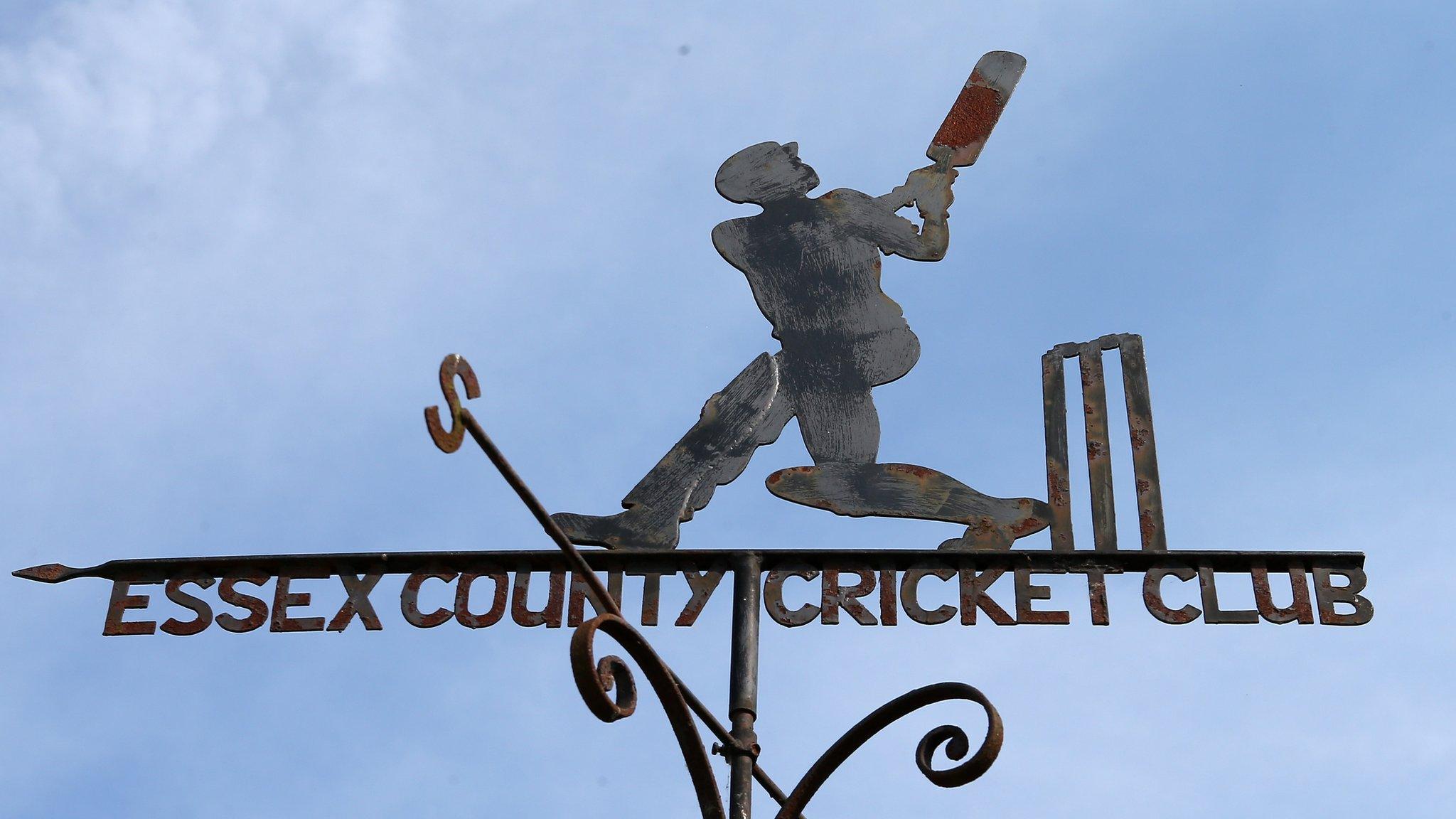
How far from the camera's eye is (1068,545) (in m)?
4.75

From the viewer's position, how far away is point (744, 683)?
4.17 metres

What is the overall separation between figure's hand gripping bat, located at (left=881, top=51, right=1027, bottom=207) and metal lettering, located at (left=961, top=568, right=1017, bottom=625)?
174 cm

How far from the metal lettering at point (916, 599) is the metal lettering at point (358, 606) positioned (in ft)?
4.47

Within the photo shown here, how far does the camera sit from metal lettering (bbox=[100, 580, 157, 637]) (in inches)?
183

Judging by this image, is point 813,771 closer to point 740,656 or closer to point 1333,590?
point 740,656

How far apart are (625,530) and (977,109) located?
220cm

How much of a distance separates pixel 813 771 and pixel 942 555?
3.01 feet

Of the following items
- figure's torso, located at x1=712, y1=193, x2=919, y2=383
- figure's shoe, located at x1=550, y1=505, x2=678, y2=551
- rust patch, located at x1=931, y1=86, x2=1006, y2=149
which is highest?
rust patch, located at x1=931, y1=86, x2=1006, y2=149

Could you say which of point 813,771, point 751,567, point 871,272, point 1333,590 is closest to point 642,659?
point 813,771

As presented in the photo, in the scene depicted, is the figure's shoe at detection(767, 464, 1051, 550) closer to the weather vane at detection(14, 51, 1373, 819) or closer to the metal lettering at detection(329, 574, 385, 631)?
the weather vane at detection(14, 51, 1373, 819)

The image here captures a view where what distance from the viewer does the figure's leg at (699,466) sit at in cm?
491

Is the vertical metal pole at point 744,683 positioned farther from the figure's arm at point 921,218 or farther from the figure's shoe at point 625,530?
the figure's arm at point 921,218

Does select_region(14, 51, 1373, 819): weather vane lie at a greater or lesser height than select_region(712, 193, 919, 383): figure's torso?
lesser

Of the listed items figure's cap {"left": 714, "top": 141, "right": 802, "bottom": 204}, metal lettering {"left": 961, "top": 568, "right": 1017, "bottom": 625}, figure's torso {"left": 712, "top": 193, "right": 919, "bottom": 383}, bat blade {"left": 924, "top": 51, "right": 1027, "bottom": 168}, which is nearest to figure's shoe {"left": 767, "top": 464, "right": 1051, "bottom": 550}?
metal lettering {"left": 961, "top": 568, "right": 1017, "bottom": 625}
